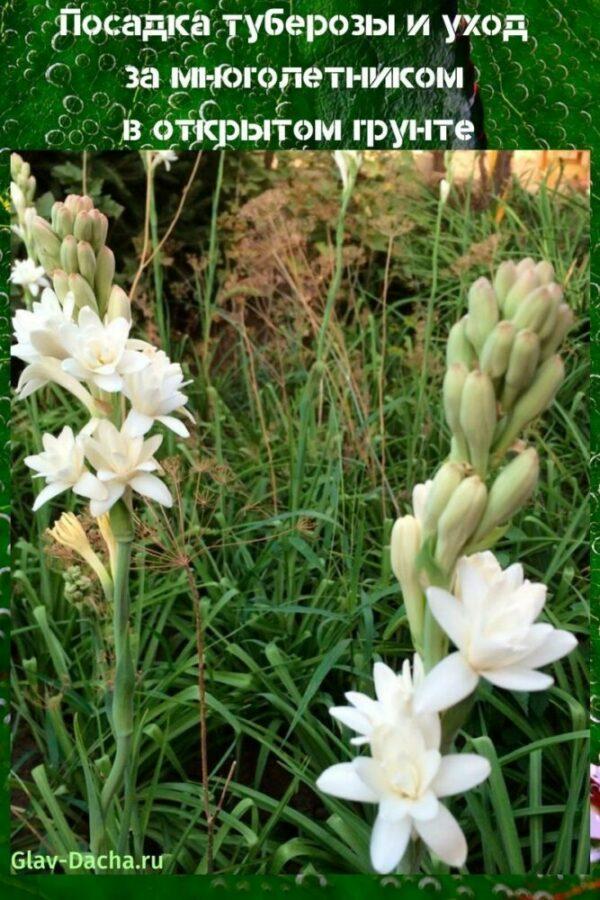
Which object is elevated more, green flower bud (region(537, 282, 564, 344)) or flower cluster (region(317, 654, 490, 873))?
green flower bud (region(537, 282, 564, 344))

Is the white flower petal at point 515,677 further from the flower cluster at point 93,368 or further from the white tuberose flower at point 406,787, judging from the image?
the flower cluster at point 93,368

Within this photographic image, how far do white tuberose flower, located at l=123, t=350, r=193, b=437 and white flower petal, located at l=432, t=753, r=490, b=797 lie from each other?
725 mm

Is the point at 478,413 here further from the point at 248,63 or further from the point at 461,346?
the point at 248,63

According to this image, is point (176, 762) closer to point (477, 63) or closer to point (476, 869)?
point (476, 869)

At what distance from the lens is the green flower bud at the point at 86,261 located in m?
1.67

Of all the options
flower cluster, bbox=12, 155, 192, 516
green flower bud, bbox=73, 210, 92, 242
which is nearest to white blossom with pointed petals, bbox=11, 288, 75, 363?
flower cluster, bbox=12, 155, 192, 516

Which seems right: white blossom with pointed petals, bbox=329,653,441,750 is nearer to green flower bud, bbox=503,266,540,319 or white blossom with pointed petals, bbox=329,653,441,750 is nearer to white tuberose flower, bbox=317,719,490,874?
white tuberose flower, bbox=317,719,490,874

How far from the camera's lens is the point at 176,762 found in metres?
1.99

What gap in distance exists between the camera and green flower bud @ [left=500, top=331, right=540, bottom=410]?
1.23 m

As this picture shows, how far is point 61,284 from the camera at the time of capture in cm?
169

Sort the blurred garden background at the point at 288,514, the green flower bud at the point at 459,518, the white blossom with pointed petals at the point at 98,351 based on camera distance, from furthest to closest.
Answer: the blurred garden background at the point at 288,514
the white blossom with pointed petals at the point at 98,351
the green flower bud at the point at 459,518

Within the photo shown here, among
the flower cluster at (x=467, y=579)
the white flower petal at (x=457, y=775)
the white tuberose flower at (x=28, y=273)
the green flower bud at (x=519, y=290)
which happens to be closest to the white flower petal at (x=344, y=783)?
the flower cluster at (x=467, y=579)

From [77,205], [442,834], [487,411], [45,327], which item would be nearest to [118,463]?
[45,327]

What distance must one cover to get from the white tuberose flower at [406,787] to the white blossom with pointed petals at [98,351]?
0.77 metres
